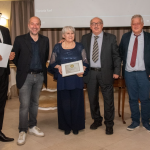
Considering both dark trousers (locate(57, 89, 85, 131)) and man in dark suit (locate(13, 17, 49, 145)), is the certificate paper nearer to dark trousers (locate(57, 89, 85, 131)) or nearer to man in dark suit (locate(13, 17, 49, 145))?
man in dark suit (locate(13, 17, 49, 145))

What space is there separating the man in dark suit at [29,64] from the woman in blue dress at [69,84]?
192mm

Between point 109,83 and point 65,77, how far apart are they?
65cm

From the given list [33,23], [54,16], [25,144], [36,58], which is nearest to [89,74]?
[36,58]

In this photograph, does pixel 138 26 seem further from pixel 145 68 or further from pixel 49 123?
pixel 49 123

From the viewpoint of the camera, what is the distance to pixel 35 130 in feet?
10.8

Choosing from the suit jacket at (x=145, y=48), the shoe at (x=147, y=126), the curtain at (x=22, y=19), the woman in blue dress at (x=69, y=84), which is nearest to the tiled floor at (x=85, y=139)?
the shoe at (x=147, y=126)

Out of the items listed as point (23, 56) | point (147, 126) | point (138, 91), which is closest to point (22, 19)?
point (23, 56)

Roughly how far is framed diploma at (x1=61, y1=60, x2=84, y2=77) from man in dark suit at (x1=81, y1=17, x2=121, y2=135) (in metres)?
0.34

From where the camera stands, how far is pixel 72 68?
3029 mm

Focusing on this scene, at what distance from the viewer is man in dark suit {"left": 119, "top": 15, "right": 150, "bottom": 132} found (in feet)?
10.7

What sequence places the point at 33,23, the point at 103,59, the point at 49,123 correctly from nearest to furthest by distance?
the point at 33,23 < the point at 103,59 < the point at 49,123

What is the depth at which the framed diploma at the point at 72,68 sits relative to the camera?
9.91ft

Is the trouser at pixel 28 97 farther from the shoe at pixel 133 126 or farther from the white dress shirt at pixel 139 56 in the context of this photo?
the shoe at pixel 133 126

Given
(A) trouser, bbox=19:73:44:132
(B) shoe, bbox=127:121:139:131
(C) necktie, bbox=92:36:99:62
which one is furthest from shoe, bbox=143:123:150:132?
(A) trouser, bbox=19:73:44:132
